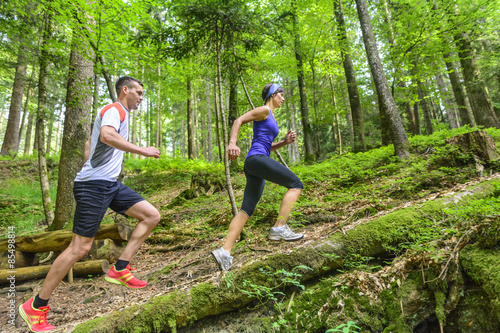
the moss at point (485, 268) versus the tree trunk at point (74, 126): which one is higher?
the tree trunk at point (74, 126)

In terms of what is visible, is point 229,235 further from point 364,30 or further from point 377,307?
point 364,30

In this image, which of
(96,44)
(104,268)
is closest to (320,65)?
(96,44)

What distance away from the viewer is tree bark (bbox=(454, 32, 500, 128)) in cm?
915

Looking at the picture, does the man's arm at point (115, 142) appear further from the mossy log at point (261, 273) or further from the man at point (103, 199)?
the mossy log at point (261, 273)

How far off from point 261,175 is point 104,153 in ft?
5.86

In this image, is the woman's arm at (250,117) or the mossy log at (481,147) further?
the mossy log at (481,147)

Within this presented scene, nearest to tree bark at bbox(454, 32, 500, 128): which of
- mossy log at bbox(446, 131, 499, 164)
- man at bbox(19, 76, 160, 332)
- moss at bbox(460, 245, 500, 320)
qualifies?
mossy log at bbox(446, 131, 499, 164)

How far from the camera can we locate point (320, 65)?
15.0 metres

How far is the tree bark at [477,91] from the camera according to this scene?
9.15 metres

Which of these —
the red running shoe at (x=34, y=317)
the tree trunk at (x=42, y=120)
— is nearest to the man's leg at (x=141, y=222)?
the red running shoe at (x=34, y=317)

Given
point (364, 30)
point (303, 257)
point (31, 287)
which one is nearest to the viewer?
point (303, 257)

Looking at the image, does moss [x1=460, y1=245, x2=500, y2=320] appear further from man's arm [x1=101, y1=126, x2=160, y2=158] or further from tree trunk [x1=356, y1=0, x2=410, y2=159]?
tree trunk [x1=356, y1=0, x2=410, y2=159]

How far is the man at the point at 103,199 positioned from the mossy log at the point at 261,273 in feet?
2.03

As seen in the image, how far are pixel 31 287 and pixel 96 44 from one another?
5365 mm
